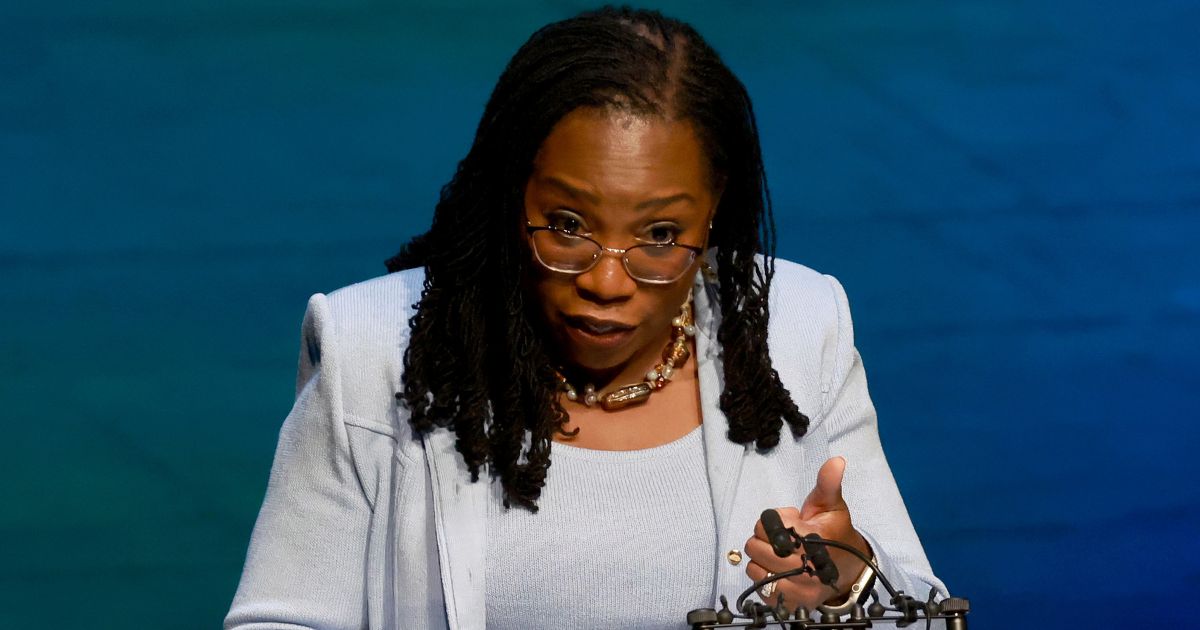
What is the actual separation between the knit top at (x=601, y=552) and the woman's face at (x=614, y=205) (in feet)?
0.51

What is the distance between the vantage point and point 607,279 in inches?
64.6

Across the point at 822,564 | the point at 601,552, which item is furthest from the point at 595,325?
the point at 822,564

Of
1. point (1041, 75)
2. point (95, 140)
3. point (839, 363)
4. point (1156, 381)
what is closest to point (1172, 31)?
point (1041, 75)

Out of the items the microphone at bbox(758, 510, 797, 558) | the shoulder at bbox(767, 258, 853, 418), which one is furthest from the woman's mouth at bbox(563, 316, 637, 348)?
the microphone at bbox(758, 510, 797, 558)

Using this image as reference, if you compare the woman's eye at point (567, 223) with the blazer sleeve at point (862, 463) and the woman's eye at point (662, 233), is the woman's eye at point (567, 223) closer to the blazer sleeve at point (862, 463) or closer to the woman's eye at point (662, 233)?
the woman's eye at point (662, 233)

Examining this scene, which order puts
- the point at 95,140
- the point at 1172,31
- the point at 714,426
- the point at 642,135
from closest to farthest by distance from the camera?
the point at 642,135
the point at 714,426
the point at 95,140
the point at 1172,31

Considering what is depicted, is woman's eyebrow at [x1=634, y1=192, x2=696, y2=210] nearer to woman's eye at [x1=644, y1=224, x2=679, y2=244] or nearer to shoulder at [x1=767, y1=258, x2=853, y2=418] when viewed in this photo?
woman's eye at [x1=644, y1=224, x2=679, y2=244]

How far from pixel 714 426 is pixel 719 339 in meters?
0.11

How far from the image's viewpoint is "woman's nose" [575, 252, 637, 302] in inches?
64.6

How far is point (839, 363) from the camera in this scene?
6.31ft

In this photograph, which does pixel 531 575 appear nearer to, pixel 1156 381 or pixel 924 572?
pixel 924 572

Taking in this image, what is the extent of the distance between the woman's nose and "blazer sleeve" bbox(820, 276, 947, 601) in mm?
354

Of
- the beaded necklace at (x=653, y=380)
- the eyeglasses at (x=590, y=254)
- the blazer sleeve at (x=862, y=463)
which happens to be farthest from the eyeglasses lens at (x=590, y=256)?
the blazer sleeve at (x=862, y=463)

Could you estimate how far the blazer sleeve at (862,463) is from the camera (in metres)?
1.85
